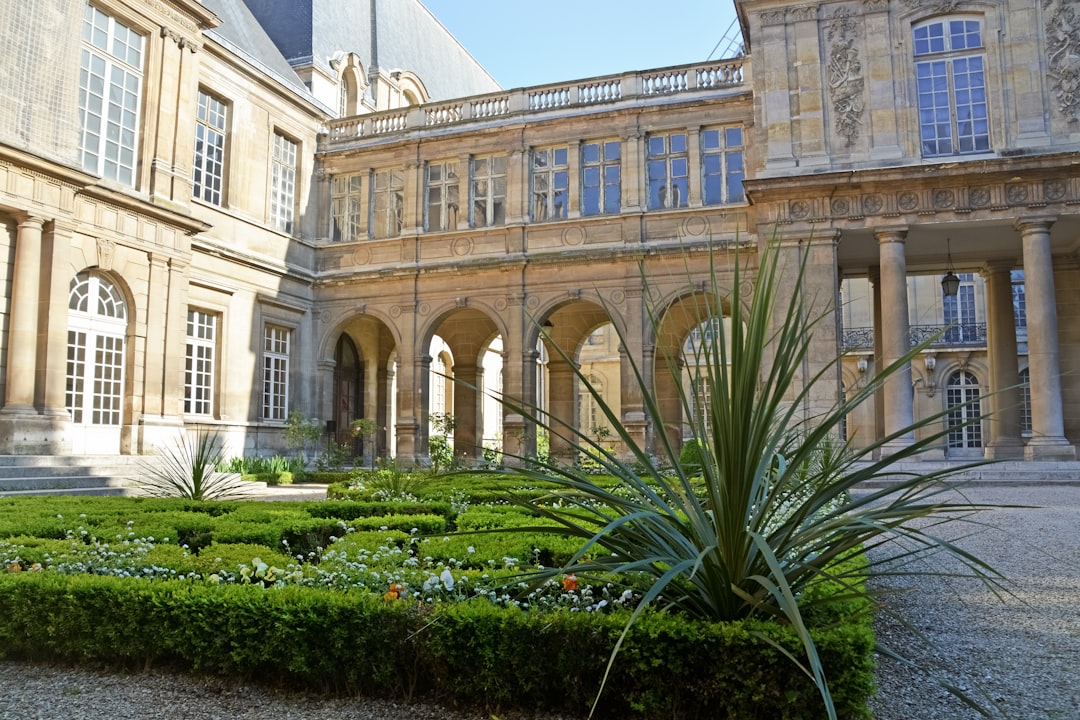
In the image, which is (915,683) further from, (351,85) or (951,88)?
(351,85)

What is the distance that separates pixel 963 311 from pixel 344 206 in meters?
21.2

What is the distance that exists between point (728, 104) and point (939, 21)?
403cm

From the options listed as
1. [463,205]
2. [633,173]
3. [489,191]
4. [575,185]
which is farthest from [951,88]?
[463,205]

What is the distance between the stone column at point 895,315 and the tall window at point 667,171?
4255 mm

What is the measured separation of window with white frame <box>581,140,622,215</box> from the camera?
17672 mm

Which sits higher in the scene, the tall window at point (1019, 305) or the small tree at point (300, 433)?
the tall window at point (1019, 305)

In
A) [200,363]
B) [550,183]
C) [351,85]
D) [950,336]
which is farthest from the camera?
[950,336]

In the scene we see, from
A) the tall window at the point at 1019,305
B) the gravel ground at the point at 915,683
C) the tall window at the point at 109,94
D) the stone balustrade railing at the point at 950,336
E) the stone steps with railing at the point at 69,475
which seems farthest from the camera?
the stone balustrade railing at the point at 950,336

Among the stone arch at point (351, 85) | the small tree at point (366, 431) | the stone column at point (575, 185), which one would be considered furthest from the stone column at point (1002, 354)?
the stone arch at point (351, 85)

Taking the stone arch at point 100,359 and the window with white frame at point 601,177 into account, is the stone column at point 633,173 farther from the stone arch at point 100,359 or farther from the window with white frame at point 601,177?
the stone arch at point 100,359

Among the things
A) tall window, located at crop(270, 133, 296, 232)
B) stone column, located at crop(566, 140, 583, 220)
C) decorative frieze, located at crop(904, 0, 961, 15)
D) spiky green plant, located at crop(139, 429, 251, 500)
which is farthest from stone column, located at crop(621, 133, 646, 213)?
spiky green plant, located at crop(139, 429, 251, 500)

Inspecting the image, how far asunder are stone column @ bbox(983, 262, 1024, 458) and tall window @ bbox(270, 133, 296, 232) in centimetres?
1551

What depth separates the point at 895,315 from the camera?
46.5 ft

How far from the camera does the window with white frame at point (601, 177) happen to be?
17.7 m
